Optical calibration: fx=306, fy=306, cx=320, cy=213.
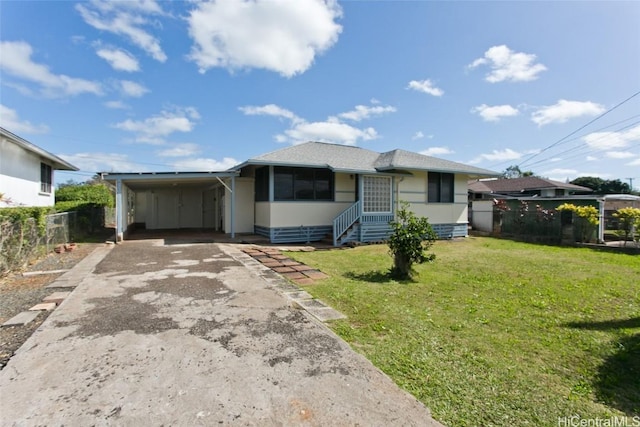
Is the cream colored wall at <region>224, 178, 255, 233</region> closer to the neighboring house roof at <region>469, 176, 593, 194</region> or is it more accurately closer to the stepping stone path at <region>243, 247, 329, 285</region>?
the stepping stone path at <region>243, 247, 329, 285</region>

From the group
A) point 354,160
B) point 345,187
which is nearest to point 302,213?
point 345,187

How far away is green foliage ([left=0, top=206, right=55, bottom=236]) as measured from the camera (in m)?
6.82

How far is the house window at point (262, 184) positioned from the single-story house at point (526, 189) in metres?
19.6

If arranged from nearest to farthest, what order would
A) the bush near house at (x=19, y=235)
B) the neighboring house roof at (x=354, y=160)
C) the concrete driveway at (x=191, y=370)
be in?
the concrete driveway at (x=191, y=370)
the bush near house at (x=19, y=235)
the neighboring house roof at (x=354, y=160)

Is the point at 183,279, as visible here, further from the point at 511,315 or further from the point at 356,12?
the point at 356,12

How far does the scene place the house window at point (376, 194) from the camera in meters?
13.3

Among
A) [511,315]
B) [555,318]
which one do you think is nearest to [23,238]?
[511,315]

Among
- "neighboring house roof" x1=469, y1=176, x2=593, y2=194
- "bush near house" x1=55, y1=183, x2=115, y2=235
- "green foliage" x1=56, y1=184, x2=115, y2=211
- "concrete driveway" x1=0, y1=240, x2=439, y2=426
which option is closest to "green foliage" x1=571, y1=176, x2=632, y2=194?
"neighboring house roof" x1=469, y1=176, x2=593, y2=194

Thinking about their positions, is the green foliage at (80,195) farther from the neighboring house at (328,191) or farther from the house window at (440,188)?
the house window at (440,188)

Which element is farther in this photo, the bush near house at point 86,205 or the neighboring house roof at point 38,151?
the bush near house at point 86,205

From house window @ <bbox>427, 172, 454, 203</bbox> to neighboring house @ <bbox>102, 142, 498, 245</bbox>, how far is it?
50 millimetres

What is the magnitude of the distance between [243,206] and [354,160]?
5489 mm

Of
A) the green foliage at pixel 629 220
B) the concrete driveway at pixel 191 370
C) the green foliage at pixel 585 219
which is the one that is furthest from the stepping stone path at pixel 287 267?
the green foliage at pixel 629 220

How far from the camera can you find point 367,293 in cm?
570
